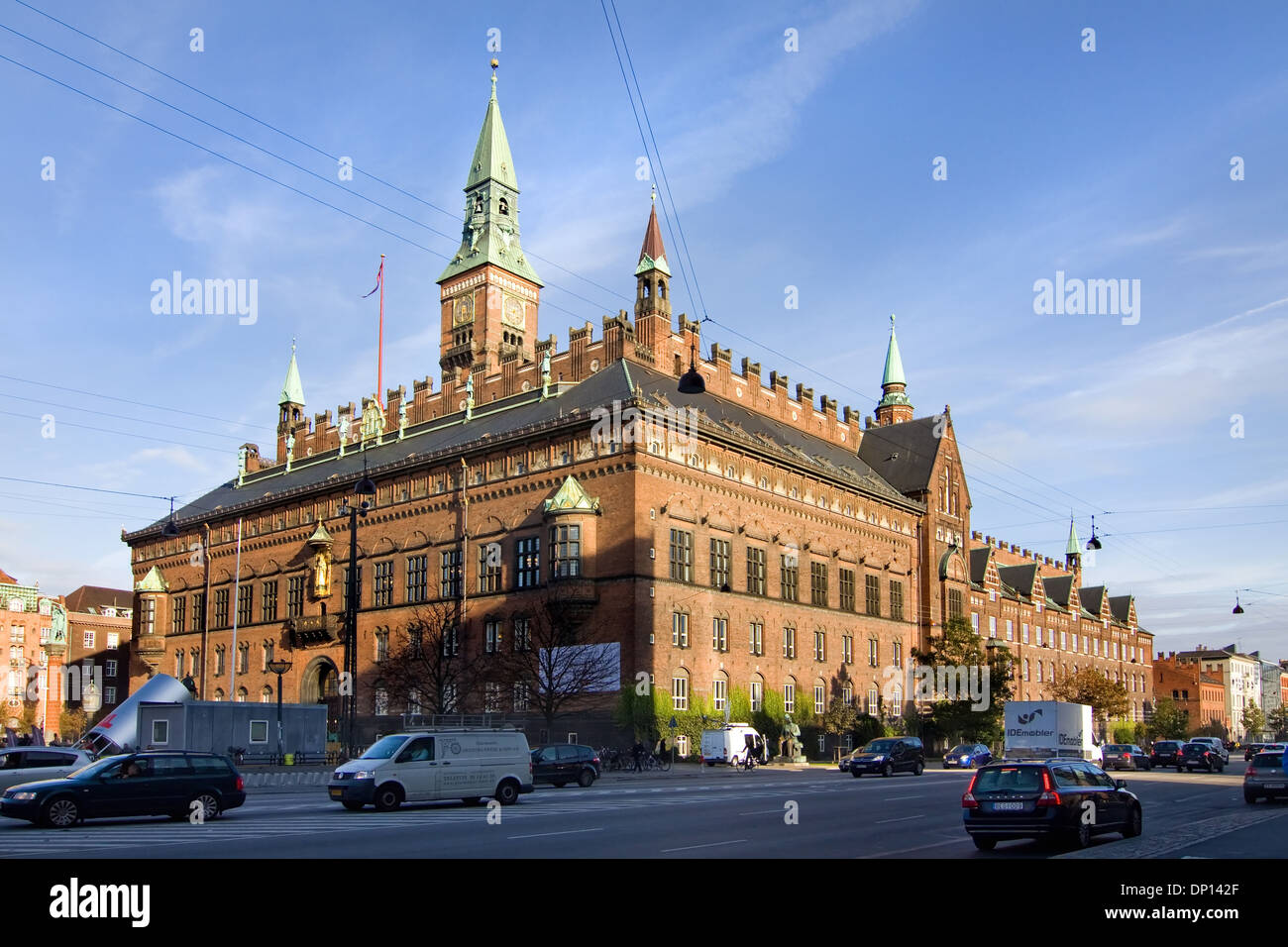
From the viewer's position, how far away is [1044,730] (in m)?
46.2

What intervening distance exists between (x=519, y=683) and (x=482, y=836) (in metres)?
37.2

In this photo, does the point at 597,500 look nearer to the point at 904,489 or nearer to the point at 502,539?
the point at 502,539

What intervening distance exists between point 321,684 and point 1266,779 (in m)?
56.3

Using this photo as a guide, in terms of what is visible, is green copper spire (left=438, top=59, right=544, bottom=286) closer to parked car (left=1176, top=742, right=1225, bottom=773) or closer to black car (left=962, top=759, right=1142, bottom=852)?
parked car (left=1176, top=742, right=1225, bottom=773)

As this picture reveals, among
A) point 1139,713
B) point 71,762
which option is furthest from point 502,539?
point 1139,713

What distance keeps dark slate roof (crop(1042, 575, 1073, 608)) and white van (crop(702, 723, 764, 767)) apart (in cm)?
6560

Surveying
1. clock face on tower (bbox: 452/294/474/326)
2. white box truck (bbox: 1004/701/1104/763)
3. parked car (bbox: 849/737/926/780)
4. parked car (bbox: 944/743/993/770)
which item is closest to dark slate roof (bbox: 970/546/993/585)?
parked car (bbox: 944/743/993/770)

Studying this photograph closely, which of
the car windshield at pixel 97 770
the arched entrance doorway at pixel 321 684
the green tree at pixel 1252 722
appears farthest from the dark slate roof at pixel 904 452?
the green tree at pixel 1252 722

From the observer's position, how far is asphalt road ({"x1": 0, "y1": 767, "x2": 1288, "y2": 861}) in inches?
671

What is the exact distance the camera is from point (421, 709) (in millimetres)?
60844

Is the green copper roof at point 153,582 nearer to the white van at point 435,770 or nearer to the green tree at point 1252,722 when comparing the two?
the white van at point 435,770

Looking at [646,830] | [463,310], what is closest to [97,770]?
[646,830]

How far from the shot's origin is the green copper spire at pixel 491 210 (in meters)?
82.5

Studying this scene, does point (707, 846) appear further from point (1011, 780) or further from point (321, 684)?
point (321, 684)
